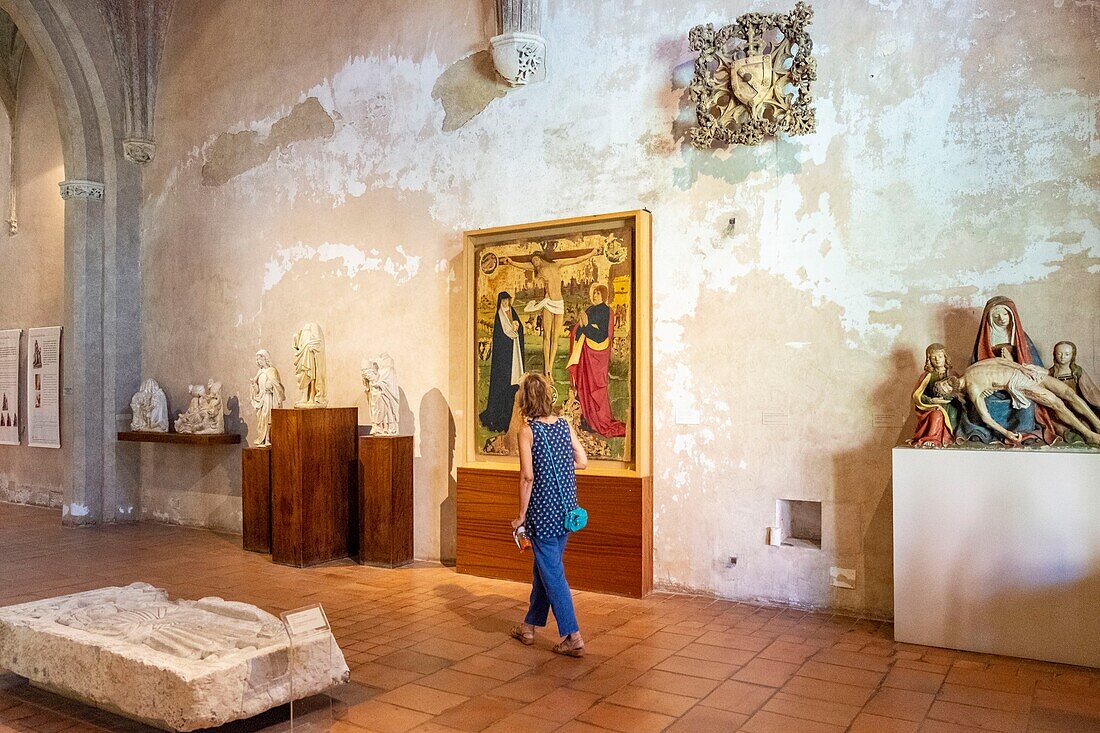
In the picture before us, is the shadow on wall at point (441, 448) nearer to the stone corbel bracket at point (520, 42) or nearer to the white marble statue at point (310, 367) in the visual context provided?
the white marble statue at point (310, 367)

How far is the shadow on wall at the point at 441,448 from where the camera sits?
315 inches

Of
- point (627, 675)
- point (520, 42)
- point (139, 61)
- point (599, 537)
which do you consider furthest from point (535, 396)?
point (139, 61)

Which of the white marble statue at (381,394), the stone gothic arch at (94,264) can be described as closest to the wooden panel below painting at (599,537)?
the white marble statue at (381,394)

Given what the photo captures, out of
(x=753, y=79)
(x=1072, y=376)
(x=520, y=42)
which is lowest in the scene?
(x=1072, y=376)

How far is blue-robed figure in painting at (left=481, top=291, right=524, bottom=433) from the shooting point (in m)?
7.39

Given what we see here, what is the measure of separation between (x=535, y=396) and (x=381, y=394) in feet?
10.5

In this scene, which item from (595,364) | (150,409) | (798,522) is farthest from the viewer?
(150,409)

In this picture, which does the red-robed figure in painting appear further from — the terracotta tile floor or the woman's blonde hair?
the woman's blonde hair

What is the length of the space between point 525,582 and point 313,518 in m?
2.15

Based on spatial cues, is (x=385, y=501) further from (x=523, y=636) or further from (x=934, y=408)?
(x=934, y=408)

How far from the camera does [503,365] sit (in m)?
7.45

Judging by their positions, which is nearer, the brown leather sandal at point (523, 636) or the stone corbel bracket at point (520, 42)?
the brown leather sandal at point (523, 636)

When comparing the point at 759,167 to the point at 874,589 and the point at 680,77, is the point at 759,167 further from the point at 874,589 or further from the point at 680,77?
the point at 874,589

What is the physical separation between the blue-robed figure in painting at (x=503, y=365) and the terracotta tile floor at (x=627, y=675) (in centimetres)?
141
